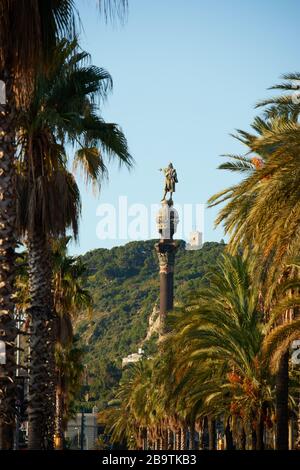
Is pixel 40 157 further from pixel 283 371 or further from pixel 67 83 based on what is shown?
pixel 283 371

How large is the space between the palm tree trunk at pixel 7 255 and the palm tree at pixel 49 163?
5.19 m

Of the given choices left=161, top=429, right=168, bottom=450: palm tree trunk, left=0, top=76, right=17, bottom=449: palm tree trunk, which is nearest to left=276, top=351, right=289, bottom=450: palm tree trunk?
left=0, top=76, right=17, bottom=449: palm tree trunk

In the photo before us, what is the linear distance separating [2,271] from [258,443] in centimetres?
2123

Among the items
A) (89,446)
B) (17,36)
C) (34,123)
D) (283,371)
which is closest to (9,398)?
(17,36)

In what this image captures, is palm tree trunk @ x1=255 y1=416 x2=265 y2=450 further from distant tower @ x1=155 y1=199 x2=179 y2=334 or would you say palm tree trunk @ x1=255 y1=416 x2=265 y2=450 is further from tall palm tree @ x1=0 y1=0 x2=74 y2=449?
distant tower @ x1=155 y1=199 x2=179 y2=334

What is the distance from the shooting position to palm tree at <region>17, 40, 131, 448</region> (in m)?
26.4

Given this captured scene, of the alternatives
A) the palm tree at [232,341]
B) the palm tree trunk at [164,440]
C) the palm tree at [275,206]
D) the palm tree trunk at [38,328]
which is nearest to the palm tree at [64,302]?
the palm tree at [232,341]

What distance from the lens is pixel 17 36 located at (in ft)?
61.4

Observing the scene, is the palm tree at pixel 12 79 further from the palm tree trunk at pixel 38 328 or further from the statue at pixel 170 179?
the statue at pixel 170 179

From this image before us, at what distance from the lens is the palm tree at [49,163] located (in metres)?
26.4

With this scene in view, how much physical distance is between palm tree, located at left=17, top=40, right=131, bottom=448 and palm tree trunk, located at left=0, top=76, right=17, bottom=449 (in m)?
5.19

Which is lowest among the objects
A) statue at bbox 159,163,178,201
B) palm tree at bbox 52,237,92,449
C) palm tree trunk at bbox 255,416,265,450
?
palm tree trunk at bbox 255,416,265,450

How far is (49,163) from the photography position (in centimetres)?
2806

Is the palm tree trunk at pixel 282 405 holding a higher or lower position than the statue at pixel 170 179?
lower
